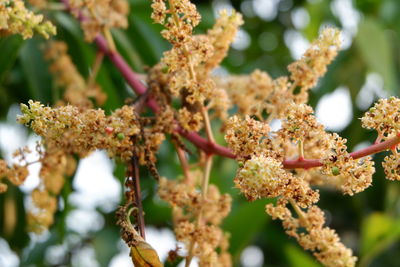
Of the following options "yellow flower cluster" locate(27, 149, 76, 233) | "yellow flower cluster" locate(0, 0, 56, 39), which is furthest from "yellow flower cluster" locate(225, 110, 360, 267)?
"yellow flower cluster" locate(27, 149, 76, 233)

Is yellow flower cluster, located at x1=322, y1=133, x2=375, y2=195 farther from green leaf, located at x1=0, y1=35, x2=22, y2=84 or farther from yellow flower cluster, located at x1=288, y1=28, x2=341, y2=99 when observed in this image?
green leaf, located at x1=0, y1=35, x2=22, y2=84

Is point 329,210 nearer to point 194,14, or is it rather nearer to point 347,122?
point 347,122

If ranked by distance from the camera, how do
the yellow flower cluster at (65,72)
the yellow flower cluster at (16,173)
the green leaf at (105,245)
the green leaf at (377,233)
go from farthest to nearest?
the green leaf at (105,245) → the green leaf at (377,233) → the yellow flower cluster at (65,72) → the yellow flower cluster at (16,173)

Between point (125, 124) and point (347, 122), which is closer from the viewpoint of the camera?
point (125, 124)

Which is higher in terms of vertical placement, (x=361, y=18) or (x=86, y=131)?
(x=361, y=18)

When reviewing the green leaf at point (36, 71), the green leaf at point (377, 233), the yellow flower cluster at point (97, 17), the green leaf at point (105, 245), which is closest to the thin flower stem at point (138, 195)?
the yellow flower cluster at point (97, 17)

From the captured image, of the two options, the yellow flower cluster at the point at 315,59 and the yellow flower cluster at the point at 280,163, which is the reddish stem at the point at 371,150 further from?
the yellow flower cluster at the point at 315,59

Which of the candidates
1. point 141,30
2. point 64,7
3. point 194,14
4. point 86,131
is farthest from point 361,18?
point 86,131
